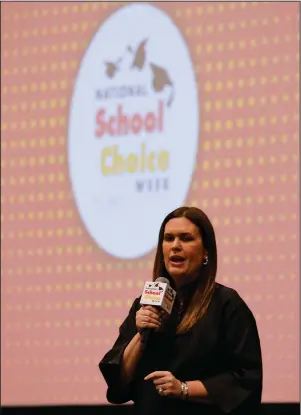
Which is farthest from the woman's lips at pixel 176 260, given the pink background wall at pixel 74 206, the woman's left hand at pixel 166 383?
the pink background wall at pixel 74 206

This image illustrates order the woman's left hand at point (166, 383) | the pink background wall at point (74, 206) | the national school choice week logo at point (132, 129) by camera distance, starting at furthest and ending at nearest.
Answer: the national school choice week logo at point (132, 129) → the pink background wall at point (74, 206) → the woman's left hand at point (166, 383)

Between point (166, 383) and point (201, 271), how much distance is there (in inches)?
13.2

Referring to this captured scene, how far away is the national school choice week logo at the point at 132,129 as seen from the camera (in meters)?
3.76

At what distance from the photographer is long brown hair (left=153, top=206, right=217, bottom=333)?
2.20m

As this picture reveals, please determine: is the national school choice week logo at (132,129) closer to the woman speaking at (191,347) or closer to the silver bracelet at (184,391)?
the woman speaking at (191,347)

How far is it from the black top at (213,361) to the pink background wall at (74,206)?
4.26 feet

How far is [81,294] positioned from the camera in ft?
12.9

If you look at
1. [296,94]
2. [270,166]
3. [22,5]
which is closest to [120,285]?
[270,166]

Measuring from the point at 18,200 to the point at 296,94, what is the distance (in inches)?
57.9

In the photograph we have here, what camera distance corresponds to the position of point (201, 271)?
2.26m

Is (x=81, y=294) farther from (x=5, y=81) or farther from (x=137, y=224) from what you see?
(x=5, y=81)

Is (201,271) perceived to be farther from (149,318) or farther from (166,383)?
(166,383)

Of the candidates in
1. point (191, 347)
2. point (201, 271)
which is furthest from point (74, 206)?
point (191, 347)

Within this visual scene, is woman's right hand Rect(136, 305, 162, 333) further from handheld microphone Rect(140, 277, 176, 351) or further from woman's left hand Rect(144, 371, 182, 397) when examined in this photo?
woman's left hand Rect(144, 371, 182, 397)
